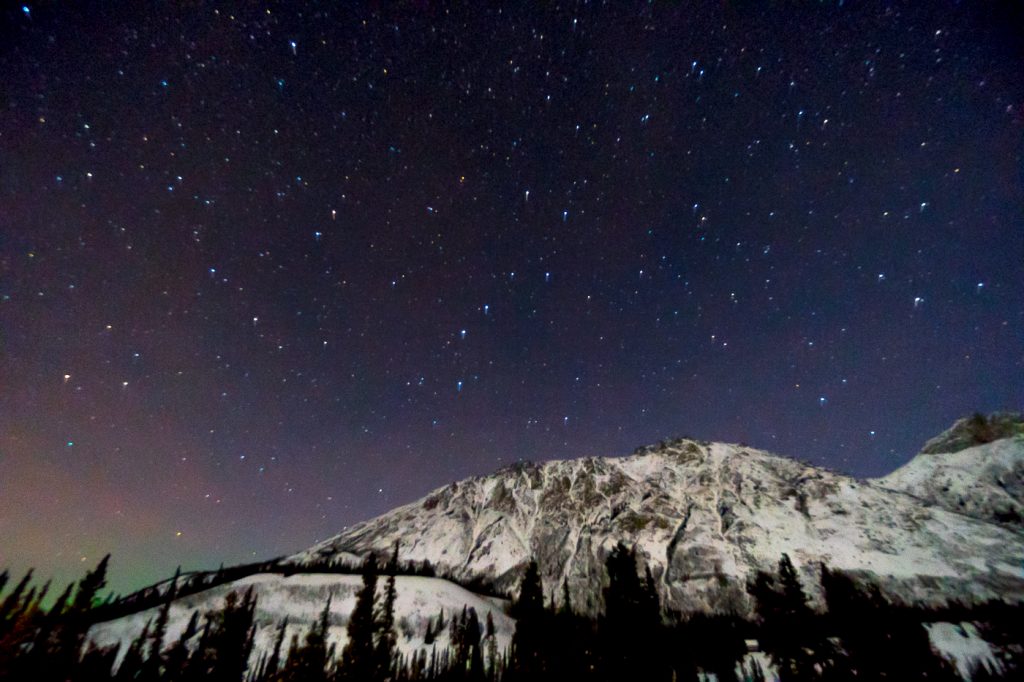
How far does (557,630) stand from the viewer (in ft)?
366

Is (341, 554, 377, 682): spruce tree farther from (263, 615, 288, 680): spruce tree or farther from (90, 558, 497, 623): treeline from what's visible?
(90, 558, 497, 623): treeline

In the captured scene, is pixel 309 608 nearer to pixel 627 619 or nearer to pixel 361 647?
pixel 361 647

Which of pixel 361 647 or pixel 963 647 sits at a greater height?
pixel 361 647

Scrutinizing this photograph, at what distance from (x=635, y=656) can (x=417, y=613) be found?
120 meters

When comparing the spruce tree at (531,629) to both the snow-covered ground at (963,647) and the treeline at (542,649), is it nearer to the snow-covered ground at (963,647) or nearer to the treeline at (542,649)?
the treeline at (542,649)

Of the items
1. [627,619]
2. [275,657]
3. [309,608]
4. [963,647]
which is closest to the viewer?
[627,619]

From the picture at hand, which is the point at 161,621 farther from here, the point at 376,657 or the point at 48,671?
the point at 376,657

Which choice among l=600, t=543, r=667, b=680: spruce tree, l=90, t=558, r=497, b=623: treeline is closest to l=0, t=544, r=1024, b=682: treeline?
l=600, t=543, r=667, b=680: spruce tree

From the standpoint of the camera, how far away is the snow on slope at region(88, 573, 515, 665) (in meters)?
120

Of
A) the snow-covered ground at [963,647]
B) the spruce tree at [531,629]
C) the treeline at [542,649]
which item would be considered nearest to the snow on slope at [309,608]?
the treeline at [542,649]

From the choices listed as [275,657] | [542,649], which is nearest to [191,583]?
[275,657]

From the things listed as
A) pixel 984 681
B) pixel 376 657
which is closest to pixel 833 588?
pixel 984 681

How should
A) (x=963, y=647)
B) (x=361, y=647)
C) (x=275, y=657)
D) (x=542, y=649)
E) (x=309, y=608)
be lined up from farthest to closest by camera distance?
(x=309, y=608), (x=963, y=647), (x=275, y=657), (x=542, y=649), (x=361, y=647)

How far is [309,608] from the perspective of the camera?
142 metres
